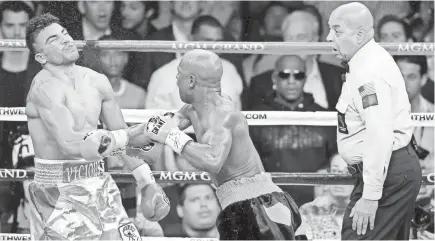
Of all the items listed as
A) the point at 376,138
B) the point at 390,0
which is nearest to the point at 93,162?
the point at 376,138

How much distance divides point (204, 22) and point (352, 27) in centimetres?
143

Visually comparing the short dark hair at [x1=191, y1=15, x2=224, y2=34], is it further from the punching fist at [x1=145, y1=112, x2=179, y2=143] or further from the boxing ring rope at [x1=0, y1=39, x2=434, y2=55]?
the punching fist at [x1=145, y1=112, x2=179, y2=143]

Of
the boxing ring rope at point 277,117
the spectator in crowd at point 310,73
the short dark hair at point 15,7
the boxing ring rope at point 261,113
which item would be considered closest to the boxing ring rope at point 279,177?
the boxing ring rope at point 261,113

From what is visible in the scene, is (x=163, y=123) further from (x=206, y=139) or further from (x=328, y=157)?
(x=328, y=157)

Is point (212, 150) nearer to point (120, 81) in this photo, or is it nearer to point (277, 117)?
point (277, 117)

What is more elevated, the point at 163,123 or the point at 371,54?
the point at 371,54

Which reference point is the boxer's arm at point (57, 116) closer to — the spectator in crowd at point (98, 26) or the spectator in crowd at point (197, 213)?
the spectator in crowd at point (98, 26)

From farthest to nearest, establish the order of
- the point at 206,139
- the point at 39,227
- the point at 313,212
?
the point at 313,212 → the point at 39,227 → the point at 206,139

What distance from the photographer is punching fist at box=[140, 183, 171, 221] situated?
12.7 feet

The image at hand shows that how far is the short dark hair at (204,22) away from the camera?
5027mm

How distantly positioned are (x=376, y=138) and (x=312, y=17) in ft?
5.16

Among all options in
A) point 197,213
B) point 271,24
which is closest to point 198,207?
point 197,213

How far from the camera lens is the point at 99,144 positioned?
361 centimetres

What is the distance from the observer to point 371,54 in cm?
374
